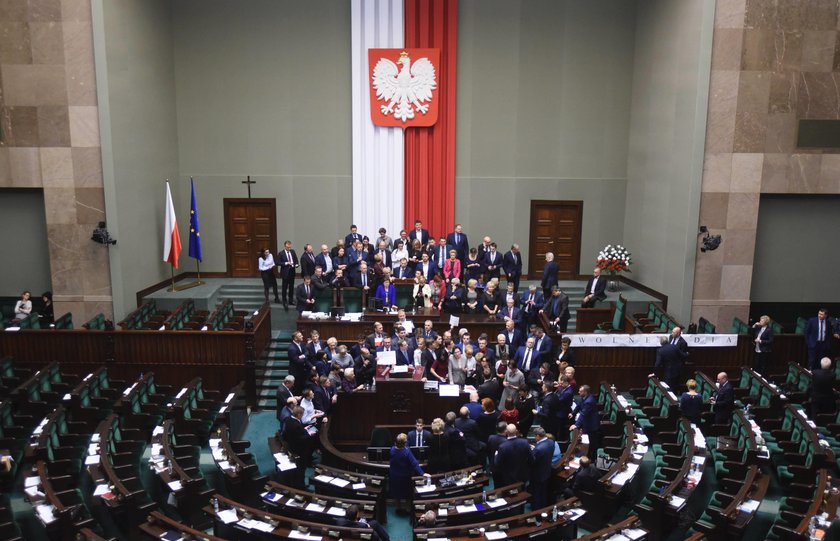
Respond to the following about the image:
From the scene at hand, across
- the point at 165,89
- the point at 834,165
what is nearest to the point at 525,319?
the point at 834,165

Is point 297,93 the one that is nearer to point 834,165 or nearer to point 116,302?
point 116,302

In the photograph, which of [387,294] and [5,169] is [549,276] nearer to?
[387,294]

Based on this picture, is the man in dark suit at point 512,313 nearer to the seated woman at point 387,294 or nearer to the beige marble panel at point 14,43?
the seated woman at point 387,294

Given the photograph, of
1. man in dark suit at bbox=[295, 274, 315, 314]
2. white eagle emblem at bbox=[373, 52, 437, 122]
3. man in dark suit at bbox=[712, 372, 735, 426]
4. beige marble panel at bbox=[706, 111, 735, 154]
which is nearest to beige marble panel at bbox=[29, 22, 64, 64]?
man in dark suit at bbox=[295, 274, 315, 314]

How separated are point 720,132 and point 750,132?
2.28ft

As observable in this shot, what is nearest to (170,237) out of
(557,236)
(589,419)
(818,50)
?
(557,236)

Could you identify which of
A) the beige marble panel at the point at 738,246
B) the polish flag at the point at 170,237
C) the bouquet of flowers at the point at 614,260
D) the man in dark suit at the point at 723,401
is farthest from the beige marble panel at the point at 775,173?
the polish flag at the point at 170,237

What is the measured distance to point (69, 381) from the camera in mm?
12766

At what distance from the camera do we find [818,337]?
13359 millimetres

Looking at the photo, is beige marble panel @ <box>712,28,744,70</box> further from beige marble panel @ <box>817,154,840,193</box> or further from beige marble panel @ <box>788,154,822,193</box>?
beige marble panel @ <box>817,154,840,193</box>

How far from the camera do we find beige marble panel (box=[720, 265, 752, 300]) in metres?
16.0

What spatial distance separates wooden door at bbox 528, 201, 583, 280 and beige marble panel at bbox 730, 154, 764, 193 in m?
4.72

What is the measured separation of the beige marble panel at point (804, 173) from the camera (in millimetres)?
15547

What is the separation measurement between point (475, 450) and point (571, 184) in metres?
11.2
